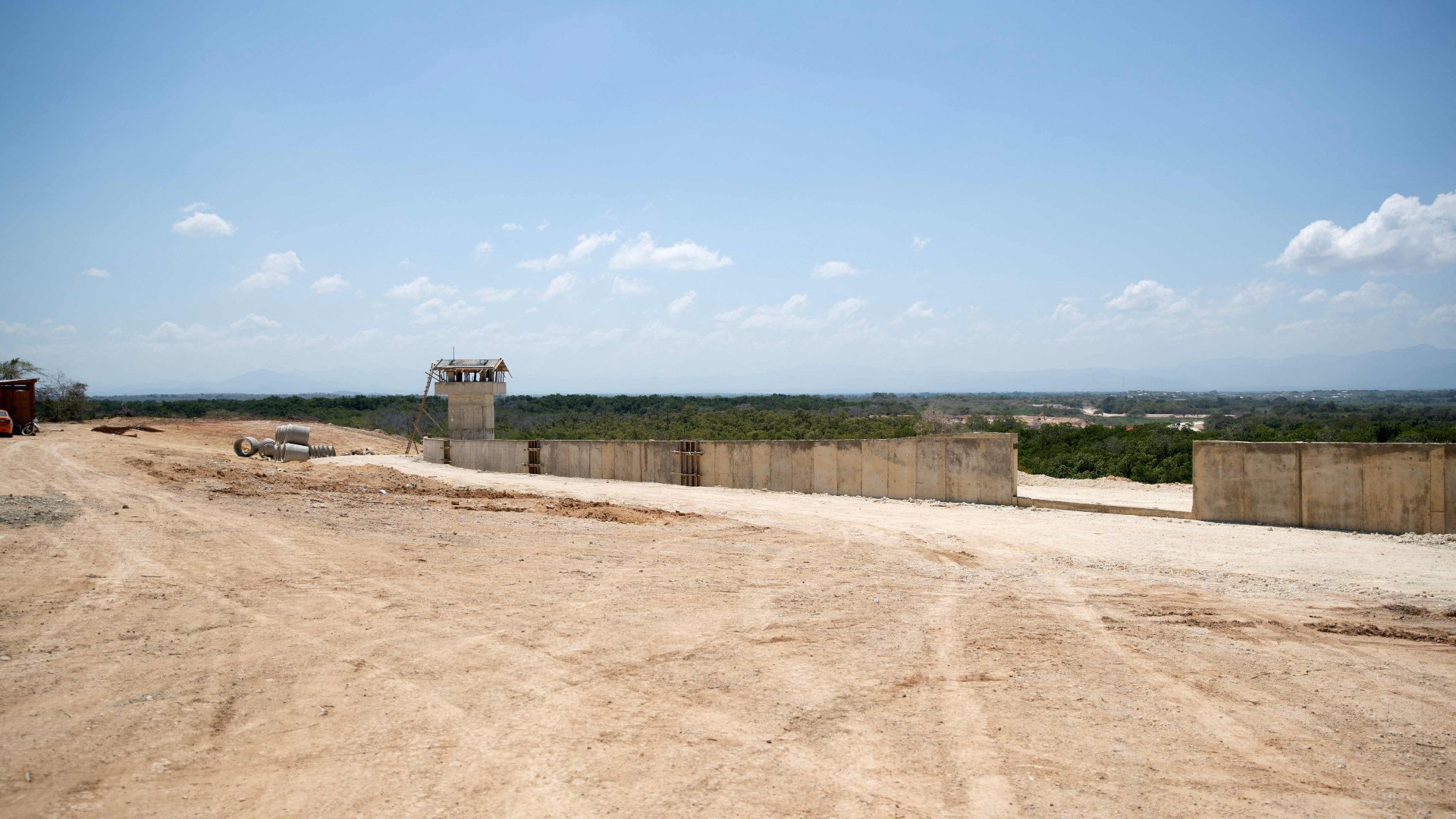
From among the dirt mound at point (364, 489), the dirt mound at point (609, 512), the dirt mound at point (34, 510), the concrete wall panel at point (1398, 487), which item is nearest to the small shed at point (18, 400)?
the dirt mound at point (364, 489)

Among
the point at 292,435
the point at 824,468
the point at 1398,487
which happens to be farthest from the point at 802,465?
the point at 292,435

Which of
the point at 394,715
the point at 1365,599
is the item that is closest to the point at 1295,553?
the point at 1365,599

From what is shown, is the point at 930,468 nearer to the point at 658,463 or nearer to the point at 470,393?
the point at 658,463

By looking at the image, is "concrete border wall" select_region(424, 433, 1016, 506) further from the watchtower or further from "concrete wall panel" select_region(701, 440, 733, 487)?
the watchtower

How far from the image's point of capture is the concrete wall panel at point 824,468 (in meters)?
20.9

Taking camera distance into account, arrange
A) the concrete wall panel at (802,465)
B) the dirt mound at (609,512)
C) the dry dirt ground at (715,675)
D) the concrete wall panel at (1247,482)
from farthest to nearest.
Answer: the concrete wall panel at (802,465) < the dirt mound at (609,512) < the concrete wall panel at (1247,482) < the dry dirt ground at (715,675)

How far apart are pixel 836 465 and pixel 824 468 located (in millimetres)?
364

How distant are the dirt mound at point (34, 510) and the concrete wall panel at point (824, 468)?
47.6 ft

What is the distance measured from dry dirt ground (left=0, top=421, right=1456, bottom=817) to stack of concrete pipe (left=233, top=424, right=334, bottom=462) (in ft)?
78.0

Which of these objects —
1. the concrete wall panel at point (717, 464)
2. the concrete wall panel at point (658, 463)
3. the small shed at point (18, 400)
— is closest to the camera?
the concrete wall panel at point (717, 464)

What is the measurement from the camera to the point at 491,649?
7.36m

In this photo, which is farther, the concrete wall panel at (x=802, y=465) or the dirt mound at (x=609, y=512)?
the concrete wall panel at (x=802, y=465)

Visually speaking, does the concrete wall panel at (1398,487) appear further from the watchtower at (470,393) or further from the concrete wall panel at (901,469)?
the watchtower at (470,393)

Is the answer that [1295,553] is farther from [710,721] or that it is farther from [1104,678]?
[710,721]
